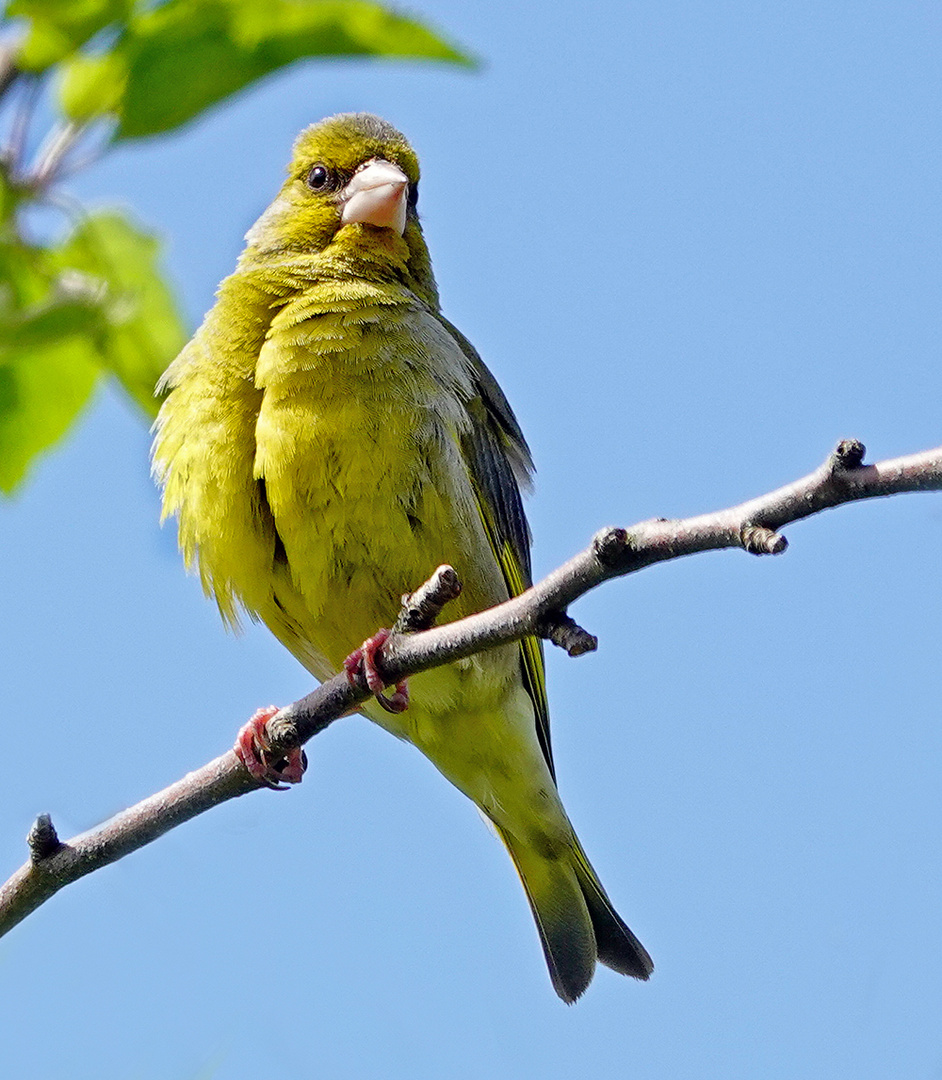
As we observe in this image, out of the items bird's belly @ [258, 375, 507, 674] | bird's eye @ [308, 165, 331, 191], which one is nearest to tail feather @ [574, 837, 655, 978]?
bird's belly @ [258, 375, 507, 674]

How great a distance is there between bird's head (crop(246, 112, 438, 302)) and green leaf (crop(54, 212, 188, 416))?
2659mm

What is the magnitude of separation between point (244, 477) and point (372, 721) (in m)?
1.10

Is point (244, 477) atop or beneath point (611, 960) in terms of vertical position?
atop

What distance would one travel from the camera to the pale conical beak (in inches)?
203

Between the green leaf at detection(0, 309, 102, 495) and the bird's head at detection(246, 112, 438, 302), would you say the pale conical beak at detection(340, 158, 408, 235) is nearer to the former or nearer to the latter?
the bird's head at detection(246, 112, 438, 302)

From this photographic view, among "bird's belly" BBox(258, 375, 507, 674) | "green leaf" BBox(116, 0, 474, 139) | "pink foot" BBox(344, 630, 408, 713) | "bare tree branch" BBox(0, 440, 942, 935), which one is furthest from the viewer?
"bird's belly" BBox(258, 375, 507, 674)

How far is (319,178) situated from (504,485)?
142 cm

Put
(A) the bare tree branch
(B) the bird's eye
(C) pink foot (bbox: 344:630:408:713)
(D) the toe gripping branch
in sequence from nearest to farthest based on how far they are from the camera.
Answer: (A) the bare tree branch
(D) the toe gripping branch
(C) pink foot (bbox: 344:630:408:713)
(B) the bird's eye

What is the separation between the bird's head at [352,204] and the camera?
5141 mm

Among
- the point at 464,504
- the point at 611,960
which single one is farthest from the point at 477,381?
the point at 611,960

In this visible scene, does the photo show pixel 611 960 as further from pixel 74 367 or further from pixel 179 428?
pixel 74 367

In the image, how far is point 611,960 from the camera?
5086 mm

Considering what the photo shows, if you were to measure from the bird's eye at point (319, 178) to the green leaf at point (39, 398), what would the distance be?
337cm

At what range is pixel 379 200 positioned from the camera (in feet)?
16.9
